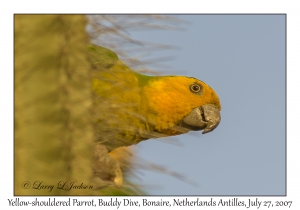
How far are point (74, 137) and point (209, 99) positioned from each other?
2503 millimetres

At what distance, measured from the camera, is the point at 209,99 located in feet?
17.6

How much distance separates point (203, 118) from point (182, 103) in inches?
13.4

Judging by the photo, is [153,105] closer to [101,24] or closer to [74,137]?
[101,24]

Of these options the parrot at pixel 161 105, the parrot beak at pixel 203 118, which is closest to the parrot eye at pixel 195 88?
the parrot at pixel 161 105

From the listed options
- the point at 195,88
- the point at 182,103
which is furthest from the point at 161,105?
the point at 195,88

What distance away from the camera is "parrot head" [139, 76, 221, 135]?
516 cm

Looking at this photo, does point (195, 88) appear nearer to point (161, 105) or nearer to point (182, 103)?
point (182, 103)

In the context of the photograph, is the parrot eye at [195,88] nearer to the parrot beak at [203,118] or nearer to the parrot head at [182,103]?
the parrot head at [182,103]

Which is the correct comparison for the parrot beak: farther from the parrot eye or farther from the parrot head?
the parrot eye

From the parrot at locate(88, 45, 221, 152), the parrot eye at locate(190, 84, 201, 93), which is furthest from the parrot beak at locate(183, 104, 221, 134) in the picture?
the parrot eye at locate(190, 84, 201, 93)

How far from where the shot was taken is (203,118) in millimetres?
5277

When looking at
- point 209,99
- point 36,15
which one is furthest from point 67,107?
point 209,99
